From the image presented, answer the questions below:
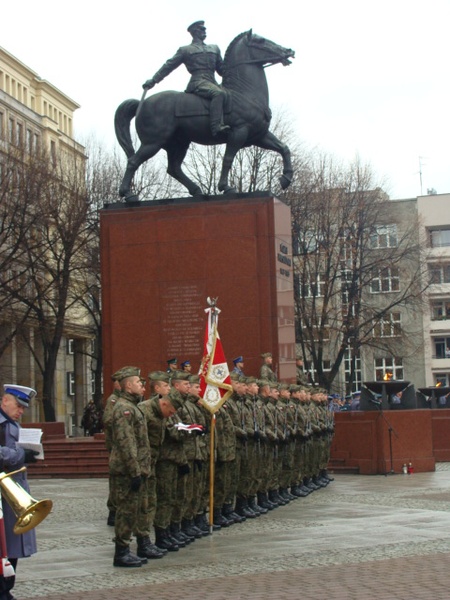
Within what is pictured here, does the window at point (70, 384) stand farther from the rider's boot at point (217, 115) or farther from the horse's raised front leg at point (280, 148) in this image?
the rider's boot at point (217, 115)

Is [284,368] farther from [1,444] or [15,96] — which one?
[15,96]

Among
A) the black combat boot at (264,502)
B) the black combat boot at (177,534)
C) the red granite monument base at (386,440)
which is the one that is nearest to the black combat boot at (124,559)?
the black combat boot at (177,534)

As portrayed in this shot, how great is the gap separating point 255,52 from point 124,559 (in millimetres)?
13192

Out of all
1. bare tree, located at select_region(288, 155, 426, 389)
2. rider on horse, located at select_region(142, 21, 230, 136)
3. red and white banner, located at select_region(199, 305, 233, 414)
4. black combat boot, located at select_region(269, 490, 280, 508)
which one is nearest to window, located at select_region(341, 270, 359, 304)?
bare tree, located at select_region(288, 155, 426, 389)

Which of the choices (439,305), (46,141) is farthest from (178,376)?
(439,305)

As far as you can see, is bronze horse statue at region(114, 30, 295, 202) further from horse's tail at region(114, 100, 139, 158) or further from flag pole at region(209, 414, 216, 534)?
flag pole at region(209, 414, 216, 534)

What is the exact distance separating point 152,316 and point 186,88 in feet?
15.0

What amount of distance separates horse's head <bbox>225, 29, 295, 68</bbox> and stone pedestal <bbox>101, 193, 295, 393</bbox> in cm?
269

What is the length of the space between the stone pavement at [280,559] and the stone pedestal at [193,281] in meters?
4.42

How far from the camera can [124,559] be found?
36.8 ft

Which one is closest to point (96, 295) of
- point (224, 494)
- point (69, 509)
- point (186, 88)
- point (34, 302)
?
point (34, 302)

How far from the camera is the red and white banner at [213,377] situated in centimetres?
1434

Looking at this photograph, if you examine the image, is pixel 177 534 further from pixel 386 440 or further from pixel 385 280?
pixel 385 280

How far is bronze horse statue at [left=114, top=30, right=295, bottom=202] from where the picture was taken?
21859 millimetres
